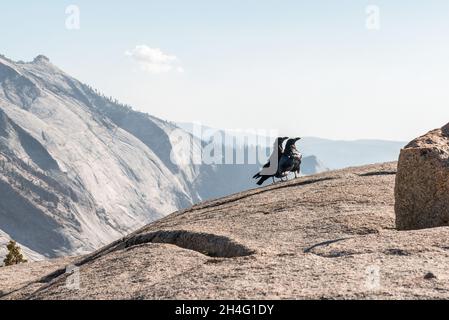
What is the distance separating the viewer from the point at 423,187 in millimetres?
18969

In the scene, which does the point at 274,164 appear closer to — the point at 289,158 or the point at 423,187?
the point at 289,158

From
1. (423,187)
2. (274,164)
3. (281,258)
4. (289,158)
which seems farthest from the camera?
(274,164)

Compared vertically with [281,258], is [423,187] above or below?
above

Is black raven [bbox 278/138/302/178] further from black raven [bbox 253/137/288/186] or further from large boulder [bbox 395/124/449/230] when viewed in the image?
large boulder [bbox 395/124/449/230]

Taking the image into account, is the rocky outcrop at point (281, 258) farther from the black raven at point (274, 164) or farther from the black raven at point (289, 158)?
the black raven at point (274, 164)

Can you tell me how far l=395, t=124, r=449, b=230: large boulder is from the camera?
61.1ft

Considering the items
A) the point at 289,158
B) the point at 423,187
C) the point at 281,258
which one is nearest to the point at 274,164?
the point at 289,158

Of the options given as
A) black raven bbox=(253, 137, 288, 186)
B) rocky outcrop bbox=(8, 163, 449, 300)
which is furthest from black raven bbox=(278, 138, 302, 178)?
rocky outcrop bbox=(8, 163, 449, 300)

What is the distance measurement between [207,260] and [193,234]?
356 cm

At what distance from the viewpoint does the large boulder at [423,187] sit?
18.6 m

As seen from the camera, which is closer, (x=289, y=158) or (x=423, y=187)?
(x=423, y=187)

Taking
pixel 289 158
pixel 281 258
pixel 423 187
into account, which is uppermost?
pixel 289 158

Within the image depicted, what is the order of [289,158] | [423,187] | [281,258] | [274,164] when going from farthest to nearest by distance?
[274,164] → [289,158] → [423,187] → [281,258]
